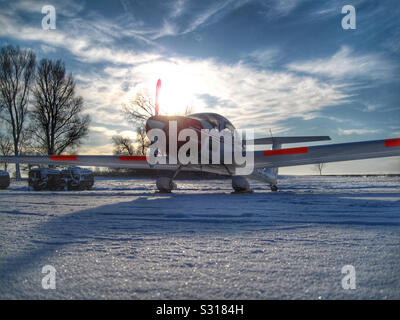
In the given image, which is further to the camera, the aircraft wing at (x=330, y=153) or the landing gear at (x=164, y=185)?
the landing gear at (x=164, y=185)

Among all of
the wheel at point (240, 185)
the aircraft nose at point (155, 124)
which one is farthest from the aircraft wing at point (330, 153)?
the aircraft nose at point (155, 124)

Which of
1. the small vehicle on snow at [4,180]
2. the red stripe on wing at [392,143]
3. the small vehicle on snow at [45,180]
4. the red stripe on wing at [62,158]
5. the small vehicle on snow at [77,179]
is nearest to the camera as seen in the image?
the red stripe on wing at [392,143]

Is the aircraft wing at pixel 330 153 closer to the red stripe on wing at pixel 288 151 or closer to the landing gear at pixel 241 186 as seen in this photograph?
the red stripe on wing at pixel 288 151

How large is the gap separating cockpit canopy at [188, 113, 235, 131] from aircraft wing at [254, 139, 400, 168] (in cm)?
146

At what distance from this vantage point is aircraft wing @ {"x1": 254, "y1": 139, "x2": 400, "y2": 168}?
244 inches

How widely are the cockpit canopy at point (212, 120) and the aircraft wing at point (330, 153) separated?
4.80 ft

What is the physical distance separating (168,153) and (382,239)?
214 inches

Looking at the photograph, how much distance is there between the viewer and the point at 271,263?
3.99ft

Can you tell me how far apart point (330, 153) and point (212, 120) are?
12.2 feet

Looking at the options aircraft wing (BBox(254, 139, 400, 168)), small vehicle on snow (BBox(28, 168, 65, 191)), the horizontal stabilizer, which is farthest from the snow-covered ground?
the horizontal stabilizer

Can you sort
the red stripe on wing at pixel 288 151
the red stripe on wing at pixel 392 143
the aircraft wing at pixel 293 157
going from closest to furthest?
1. the red stripe on wing at pixel 392 143
2. the aircraft wing at pixel 293 157
3. the red stripe on wing at pixel 288 151

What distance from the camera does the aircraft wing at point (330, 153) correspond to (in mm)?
6191

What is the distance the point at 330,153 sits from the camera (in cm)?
683
